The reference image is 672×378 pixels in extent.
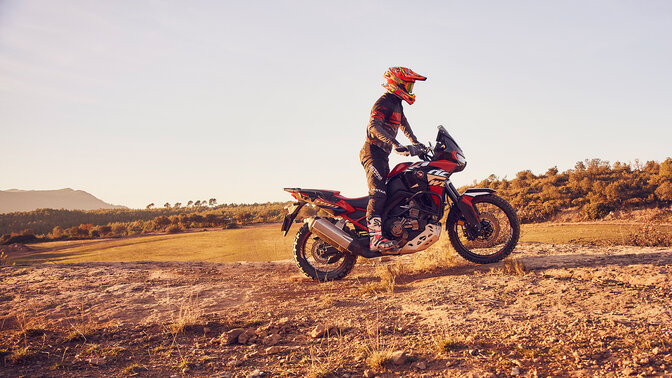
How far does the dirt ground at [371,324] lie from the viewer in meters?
2.88

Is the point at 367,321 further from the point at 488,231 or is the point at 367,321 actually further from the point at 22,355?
the point at 488,231

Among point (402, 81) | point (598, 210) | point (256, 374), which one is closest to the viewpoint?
point (256, 374)

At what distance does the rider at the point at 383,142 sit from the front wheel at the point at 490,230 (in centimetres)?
117

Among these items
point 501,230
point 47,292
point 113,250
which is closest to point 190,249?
point 113,250

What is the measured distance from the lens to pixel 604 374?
2482mm

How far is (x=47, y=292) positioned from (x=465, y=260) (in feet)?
22.9

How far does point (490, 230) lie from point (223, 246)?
28.2 ft

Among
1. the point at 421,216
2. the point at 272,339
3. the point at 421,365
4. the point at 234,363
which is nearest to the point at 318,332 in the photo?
the point at 272,339

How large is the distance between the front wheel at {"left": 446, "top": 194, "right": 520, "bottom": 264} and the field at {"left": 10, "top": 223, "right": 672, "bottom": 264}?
300 centimetres

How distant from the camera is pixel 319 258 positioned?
6.92m

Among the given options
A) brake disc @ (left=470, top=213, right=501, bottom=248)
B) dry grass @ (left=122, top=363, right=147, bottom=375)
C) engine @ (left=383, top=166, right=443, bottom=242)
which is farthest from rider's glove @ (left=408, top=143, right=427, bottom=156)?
dry grass @ (left=122, top=363, right=147, bottom=375)

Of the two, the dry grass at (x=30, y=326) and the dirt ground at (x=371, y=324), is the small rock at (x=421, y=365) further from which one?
the dry grass at (x=30, y=326)

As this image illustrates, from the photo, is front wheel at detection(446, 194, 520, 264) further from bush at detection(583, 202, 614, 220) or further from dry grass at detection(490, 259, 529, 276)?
bush at detection(583, 202, 614, 220)

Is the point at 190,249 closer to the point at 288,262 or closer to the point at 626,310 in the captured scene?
the point at 288,262
